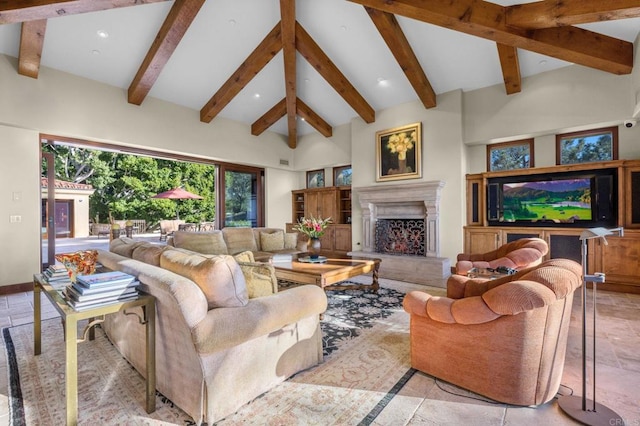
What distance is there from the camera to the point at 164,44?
4.52m

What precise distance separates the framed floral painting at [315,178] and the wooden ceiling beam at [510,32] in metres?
5.17

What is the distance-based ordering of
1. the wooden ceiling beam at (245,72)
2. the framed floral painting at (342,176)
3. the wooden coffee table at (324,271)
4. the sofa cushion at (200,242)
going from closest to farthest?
1. the wooden coffee table at (324,271)
2. the sofa cushion at (200,242)
3. the wooden ceiling beam at (245,72)
4. the framed floral painting at (342,176)

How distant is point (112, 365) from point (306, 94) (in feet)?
20.0

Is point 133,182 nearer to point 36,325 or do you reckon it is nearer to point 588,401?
point 36,325

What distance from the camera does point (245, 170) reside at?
26.5ft

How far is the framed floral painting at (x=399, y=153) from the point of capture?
20.1ft

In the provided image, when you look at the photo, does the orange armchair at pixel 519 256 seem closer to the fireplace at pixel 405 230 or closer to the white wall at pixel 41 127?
the fireplace at pixel 405 230

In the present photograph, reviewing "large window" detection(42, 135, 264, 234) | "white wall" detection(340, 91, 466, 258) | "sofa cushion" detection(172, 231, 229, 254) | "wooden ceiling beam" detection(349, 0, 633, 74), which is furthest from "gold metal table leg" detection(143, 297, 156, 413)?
"large window" detection(42, 135, 264, 234)

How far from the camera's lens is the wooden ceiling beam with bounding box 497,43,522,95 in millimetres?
4551

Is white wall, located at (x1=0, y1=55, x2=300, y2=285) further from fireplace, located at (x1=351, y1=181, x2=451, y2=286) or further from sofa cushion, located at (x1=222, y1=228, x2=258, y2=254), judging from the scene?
fireplace, located at (x1=351, y1=181, x2=451, y2=286)

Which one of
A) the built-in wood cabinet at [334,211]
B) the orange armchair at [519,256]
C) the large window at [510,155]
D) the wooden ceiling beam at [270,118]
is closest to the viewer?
the orange armchair at [519,256]

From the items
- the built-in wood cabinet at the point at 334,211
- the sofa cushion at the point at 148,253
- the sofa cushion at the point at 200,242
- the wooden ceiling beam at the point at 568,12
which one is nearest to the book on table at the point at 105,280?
the sofa cushion at the point at 148,253

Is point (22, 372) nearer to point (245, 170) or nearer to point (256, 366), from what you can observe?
point (256, 366)

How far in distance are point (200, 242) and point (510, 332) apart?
4.49 m
